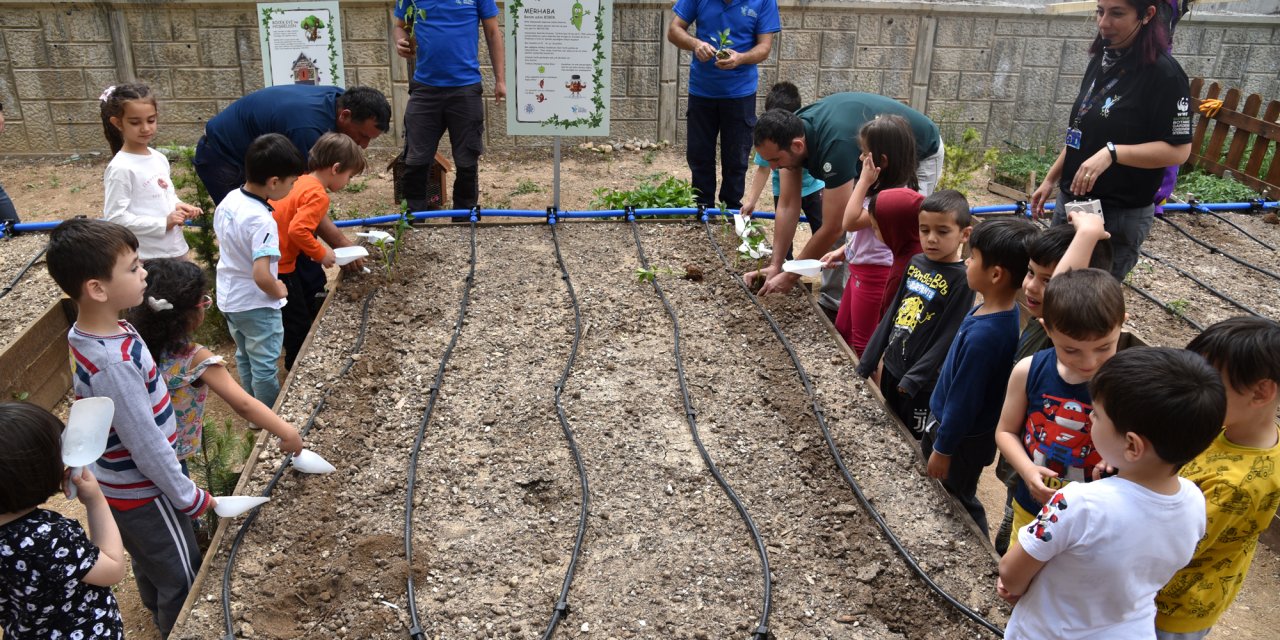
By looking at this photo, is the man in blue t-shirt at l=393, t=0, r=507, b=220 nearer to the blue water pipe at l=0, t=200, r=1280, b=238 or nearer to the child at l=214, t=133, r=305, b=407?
the blue water pipe at l=0, t=200, r=1280, b=238

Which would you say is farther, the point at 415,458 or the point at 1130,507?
the point at 415,458

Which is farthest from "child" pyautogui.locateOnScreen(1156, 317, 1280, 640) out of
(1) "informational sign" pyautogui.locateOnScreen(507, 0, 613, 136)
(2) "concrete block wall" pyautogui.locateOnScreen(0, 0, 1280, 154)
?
(2) "concrete block wall" pyautogui.locateOnScreen(0, 0, 1280, 154)

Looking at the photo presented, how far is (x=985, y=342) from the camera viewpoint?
2594mm

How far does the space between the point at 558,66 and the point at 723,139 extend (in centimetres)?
120

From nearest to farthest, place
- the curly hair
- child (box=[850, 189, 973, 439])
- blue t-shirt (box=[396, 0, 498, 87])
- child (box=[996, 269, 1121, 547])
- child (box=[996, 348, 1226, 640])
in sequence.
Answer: child (box=[996, 348, 1226, 640]) → child (box=[996, 269, 1121, 547]) → the curly hair → child (box=[850, 189, 973, 439]) → blue t-shirt (box=[396, 0, 498, 87])

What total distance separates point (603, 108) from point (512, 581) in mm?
3979

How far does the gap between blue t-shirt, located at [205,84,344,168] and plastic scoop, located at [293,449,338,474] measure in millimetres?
1768

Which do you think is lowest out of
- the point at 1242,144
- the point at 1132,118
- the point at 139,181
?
the point at 1242,144

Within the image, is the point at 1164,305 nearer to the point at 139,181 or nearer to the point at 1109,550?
the point at 1109,550

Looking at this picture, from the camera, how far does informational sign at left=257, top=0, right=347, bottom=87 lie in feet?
20.8

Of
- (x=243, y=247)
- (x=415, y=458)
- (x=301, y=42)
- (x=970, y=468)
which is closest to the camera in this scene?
(x=970, y=468)

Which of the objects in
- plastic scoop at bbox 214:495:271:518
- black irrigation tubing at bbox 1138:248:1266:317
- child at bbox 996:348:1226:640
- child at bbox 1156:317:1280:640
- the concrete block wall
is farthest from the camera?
the concrete block wall

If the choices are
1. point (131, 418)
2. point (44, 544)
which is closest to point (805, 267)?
point (131, 418)

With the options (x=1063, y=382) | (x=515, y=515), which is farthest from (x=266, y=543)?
(x=1063, y=382)
